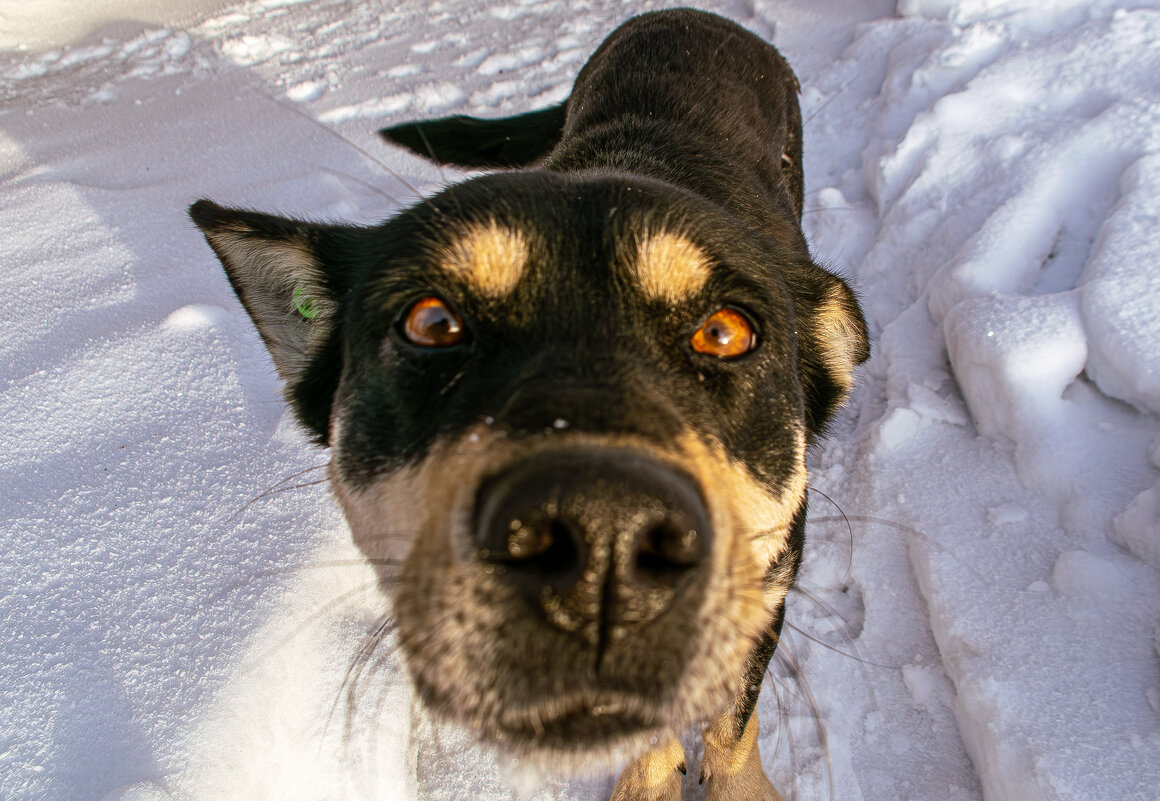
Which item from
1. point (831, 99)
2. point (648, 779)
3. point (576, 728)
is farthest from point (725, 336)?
point (831, 99)

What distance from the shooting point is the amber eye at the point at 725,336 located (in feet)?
6.07

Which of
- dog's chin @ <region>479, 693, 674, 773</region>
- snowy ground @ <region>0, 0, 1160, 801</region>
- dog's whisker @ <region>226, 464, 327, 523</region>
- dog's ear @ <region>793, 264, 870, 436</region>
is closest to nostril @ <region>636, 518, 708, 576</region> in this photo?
dog's chin @ <region>479, 693, 674, 773</region>

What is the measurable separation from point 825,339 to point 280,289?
202cm

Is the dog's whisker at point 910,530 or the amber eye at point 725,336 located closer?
the amber eye at point 725,336

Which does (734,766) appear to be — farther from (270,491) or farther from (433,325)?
(270,491)

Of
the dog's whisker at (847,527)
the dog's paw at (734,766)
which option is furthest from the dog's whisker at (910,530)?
the dog's paw at (734,766)

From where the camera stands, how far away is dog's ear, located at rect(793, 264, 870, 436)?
253cm

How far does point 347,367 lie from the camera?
2018 mm

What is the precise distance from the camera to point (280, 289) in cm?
244

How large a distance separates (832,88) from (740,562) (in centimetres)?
517

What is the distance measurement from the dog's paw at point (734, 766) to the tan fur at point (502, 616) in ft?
3.36

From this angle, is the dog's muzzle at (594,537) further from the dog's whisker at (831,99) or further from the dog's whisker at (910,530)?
the dog's whisker at (831,99)

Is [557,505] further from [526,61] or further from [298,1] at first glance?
[298,1]

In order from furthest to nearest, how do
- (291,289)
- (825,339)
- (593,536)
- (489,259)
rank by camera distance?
1. (825,339)
2. (291,289)
3. (489,259)
4. (593,536)
